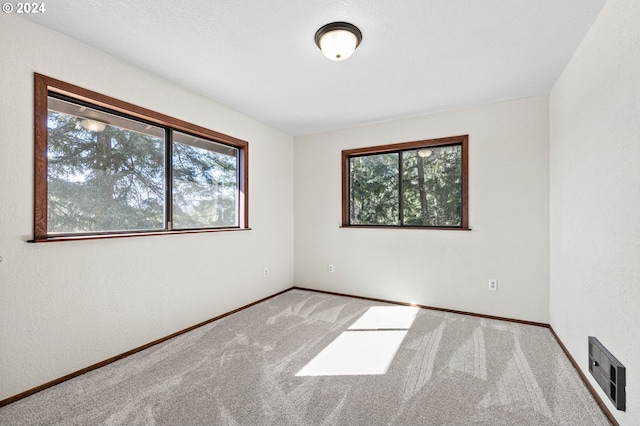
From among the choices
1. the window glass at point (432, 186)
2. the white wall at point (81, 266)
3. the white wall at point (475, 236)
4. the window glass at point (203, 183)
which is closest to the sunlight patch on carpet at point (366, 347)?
the white wall at point (475, 236)

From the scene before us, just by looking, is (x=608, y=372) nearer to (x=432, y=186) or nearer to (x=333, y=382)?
(x=333, y=382)

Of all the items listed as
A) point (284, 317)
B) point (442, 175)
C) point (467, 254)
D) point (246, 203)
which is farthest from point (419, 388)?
point (246, 203)

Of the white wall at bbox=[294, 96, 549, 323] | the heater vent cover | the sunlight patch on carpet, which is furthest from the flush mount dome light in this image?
the heater vent cover

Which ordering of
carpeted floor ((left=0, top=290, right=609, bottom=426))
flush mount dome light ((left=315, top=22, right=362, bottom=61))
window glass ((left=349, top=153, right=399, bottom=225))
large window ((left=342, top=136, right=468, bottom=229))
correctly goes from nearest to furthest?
carpeted floor ((left=0, top=290, right=609, bottom=426)) < flush mount dome light ((left=315, top=22, right=362, bottom=61)) < large window ((left=342, top=136, right=468, bottom=229)) < window glass ((left=349, top=153, right=399, bottom=225))

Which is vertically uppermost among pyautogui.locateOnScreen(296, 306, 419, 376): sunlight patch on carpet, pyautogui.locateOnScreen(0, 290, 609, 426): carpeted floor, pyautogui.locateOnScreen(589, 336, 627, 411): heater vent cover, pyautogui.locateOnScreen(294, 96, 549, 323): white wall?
pyautogui.locateOnScreen(294, 96, 549, 323): white wall

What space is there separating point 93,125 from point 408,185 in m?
3.39

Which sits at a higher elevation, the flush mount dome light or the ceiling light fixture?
the flush mount dome light

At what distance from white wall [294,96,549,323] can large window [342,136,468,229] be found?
11 centimetres

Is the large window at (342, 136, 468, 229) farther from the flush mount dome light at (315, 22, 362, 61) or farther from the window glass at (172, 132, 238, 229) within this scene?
the flush mount dome light at (315, 22, 362, 61)

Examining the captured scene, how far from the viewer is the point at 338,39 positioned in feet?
6.34

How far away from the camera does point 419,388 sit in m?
1.90

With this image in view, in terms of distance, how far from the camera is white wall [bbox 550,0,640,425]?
1.42 m

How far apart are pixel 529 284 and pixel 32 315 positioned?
431cm

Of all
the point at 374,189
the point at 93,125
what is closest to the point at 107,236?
the point at 93,125
